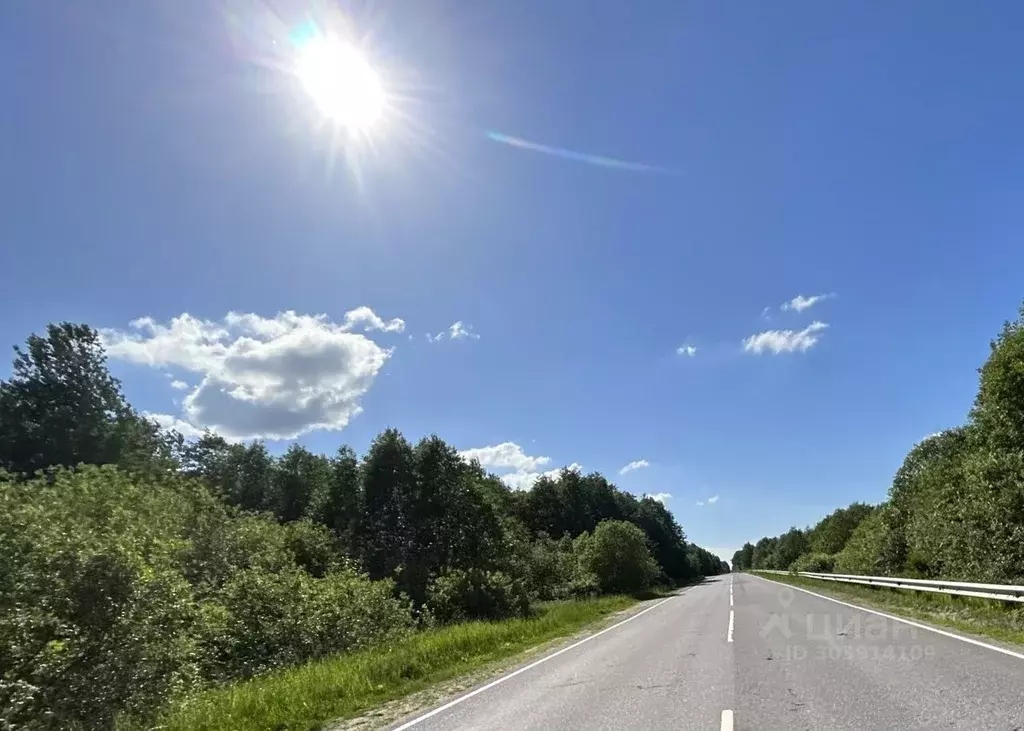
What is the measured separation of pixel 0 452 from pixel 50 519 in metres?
48.5

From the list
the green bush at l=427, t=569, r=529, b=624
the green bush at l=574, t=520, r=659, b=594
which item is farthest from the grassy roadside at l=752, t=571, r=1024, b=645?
the green bush at l=574, t=520, r=659, b=594

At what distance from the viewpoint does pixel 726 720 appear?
707cm

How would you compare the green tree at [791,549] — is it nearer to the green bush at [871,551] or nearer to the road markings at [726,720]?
the green bush at [871,551]

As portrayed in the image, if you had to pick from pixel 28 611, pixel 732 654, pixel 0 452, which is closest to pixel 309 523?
pixel 0 452

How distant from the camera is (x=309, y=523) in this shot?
4716 cm

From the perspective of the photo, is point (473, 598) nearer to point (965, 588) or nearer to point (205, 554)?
point (205, 554)

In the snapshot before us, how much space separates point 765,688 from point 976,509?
20438mm

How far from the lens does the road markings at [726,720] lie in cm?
673

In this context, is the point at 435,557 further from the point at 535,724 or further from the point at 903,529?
the point at 535,724

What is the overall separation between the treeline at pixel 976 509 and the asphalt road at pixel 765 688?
10071 mm

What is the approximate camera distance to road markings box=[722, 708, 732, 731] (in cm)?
673

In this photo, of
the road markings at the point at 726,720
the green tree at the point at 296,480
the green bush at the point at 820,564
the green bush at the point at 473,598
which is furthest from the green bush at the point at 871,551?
the green tree at the point at 296,480

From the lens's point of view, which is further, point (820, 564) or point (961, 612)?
point (820, 564)

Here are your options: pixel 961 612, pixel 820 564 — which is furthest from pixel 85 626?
pixel 820 564
